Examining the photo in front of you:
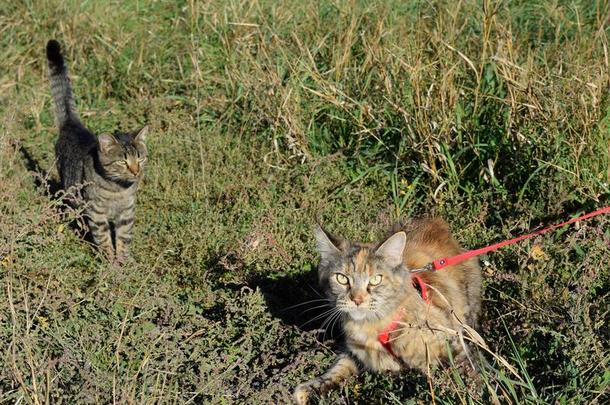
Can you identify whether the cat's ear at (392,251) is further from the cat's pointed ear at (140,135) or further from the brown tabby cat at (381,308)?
the cat's pointed ear at (140,135)

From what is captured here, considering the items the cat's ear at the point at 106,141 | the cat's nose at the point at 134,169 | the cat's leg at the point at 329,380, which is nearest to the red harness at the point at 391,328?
the cat's leg at the point at 329,380

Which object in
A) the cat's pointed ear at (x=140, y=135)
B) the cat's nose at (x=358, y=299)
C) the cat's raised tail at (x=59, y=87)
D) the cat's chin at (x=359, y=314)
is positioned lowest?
the cat's chin at (x=359, y=314)

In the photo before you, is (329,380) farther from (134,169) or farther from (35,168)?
(35,168)

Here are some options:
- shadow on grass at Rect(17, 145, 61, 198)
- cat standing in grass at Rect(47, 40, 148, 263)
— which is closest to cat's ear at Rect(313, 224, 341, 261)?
cat standing in grass at Rect(47, 40, 148, 263)

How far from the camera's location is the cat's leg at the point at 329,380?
3.89 metres

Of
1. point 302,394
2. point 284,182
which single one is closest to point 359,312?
point 302,394

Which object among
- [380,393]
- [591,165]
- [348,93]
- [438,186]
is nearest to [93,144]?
[348,93]

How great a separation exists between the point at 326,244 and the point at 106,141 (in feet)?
7.17

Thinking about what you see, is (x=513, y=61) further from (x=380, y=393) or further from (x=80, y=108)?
(x=80, y=108)

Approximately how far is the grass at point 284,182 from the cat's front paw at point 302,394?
0.17 ft

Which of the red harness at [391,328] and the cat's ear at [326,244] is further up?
the cat's ear at [326,244]

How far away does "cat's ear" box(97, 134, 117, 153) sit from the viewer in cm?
548

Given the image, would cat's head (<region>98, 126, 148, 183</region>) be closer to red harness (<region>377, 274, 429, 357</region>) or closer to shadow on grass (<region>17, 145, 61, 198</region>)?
shadow on grass (<region>17, 145, 61, 198</region>)

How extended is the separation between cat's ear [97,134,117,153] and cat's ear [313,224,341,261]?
2087mm
